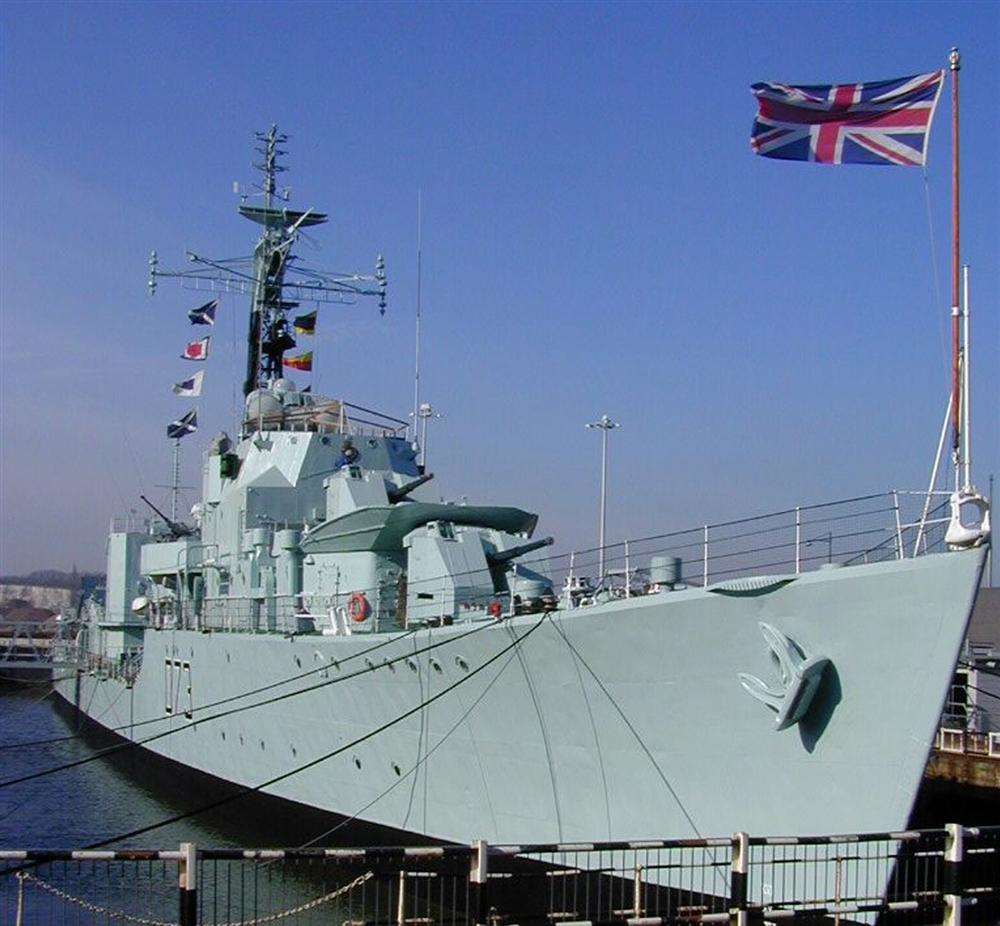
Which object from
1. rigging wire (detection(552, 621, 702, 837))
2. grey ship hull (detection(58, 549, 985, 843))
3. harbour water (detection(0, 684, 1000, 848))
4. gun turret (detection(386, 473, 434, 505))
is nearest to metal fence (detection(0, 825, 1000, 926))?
rigging wire (detection(552, 621, 702, 837))

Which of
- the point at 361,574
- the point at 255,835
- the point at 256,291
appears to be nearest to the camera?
the point at 361,574

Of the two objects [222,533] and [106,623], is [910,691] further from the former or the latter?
[106,623]

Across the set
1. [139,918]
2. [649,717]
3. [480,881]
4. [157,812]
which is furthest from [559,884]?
[157,812]

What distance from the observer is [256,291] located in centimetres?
2730

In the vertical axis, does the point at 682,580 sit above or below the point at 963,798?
above

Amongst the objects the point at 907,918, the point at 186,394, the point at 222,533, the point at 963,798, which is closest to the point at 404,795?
the point at 907,918

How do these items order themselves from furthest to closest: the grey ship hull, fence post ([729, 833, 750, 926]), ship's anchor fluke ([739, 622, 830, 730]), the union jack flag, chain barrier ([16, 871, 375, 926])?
the union jack flag → ship's anchor fluke ([739, 622, 830, 730]) → the grey ship hull → chain barrier ([16, 871, 375, 926]) → fence post ([729, 833, 750, 926])

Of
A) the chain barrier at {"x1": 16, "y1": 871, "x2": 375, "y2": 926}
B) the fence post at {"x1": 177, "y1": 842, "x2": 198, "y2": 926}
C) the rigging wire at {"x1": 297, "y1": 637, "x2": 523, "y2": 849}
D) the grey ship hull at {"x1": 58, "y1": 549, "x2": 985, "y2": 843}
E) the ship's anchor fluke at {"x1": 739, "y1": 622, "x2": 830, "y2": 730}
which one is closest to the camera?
the fence post at {"x1": 177, "y1": 842, "x2": 198, "y2": 926}

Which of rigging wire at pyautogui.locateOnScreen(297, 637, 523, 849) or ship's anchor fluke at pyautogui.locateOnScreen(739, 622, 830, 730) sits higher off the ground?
ship's anchor fluke at pyautogui.locateOnScreen(739, 622, 830, 730)

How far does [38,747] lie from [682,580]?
26.4 m

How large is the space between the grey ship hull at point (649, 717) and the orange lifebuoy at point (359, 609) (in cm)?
49

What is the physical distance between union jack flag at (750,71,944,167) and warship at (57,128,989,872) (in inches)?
138

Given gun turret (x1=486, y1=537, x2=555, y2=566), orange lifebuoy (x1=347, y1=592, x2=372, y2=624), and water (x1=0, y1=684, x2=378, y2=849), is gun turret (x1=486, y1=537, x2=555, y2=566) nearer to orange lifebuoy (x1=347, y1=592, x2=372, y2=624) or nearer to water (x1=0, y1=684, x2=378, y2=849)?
orange lifebuoy (x1=347, y1=592, x2=372, y2=624)

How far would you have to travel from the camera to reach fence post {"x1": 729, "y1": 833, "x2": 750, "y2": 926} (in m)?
8.52
